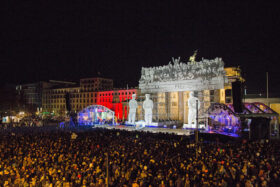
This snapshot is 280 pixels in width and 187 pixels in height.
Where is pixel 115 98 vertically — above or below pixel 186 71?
below

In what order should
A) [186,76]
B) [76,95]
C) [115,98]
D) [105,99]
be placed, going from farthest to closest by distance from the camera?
[76,95]
[105,99]
[115,98]
[186,76]

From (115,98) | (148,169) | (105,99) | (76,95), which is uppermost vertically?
(76,95)

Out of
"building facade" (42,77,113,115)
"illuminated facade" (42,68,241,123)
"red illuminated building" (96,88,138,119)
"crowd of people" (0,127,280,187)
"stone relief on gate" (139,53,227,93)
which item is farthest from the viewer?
"building facade" (42,77,113,115)

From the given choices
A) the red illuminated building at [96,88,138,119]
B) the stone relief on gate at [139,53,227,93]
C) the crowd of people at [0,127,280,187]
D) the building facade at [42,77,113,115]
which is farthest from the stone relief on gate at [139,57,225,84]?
the building facade at [42,77,113,115]

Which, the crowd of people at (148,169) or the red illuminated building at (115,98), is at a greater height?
the red illuminated building at (115,98)

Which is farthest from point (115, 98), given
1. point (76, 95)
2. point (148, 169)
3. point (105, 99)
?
point (148, 169)

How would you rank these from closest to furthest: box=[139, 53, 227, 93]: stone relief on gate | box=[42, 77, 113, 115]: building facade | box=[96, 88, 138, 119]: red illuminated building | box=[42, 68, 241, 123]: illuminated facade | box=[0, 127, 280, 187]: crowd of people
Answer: box=[0, 127, 280, 187]: crowd of people → box=[139, 53, 227, 93]: stone relief on gate → box=[42, 68, 241, 123]: illuminated facade → box=[96, 88, 138, 119]: red illuminated building → box=[42, 77, 113, 115]: building facade

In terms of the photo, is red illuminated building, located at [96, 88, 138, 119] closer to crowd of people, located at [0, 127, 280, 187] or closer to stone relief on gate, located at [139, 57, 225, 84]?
stone relief on gate, located at [139, 57, 225, 84]

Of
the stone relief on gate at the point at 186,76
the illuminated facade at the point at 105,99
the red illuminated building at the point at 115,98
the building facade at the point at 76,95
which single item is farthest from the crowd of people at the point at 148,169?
the building facade at the point at 76,95

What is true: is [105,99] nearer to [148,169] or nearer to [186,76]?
[186,76]

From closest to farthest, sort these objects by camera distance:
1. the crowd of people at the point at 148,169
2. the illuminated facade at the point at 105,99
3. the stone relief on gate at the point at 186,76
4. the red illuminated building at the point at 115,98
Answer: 1. the crowd of people at the point at 148,169
2. the stone relief on gate at the point at 186,76
3. the illuminated facade at the point at 105,99
4. the red illuminated building at the point at 115,98

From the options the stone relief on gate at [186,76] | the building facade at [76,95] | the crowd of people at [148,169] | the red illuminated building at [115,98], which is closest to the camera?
the crowd of people at [148,169]

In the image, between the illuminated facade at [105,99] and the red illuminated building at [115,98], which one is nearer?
the illuminated facade at [105,99]

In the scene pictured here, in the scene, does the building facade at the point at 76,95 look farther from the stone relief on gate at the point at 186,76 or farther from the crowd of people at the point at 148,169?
the crowd of people at the point at 148,169
